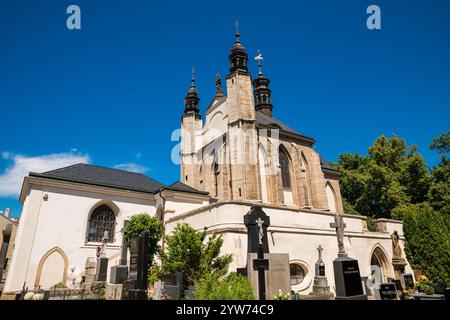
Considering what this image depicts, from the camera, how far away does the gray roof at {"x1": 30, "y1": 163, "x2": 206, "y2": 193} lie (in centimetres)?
1828

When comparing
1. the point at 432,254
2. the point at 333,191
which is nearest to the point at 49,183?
the point at 432,254

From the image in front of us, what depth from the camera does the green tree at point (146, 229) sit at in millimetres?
14830

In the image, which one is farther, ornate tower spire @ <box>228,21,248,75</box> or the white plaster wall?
ornate tower spire @ <box>228,21,248,75</box>

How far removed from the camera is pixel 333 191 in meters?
31.4

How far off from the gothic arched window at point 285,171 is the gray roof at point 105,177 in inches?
346

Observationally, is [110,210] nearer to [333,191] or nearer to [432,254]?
[432,254]

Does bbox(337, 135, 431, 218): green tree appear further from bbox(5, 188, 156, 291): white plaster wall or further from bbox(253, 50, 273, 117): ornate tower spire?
bbox(5, 188, 156, 291): white plaster wall

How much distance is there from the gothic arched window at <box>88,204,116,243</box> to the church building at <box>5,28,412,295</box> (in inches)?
2.5

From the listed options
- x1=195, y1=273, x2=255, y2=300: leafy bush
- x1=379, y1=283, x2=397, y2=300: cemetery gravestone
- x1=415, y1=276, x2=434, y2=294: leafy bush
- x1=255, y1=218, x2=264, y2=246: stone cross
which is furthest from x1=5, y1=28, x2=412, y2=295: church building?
x1=195, y1=273, x2=255, y2=300: leafy bush

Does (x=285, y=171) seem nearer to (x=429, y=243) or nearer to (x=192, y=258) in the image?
(x=429, y=243)

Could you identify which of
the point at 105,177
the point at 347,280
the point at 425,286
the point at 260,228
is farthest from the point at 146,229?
the point at 425,286

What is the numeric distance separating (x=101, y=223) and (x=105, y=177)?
11.8ft

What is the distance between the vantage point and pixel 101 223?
18.8 m
